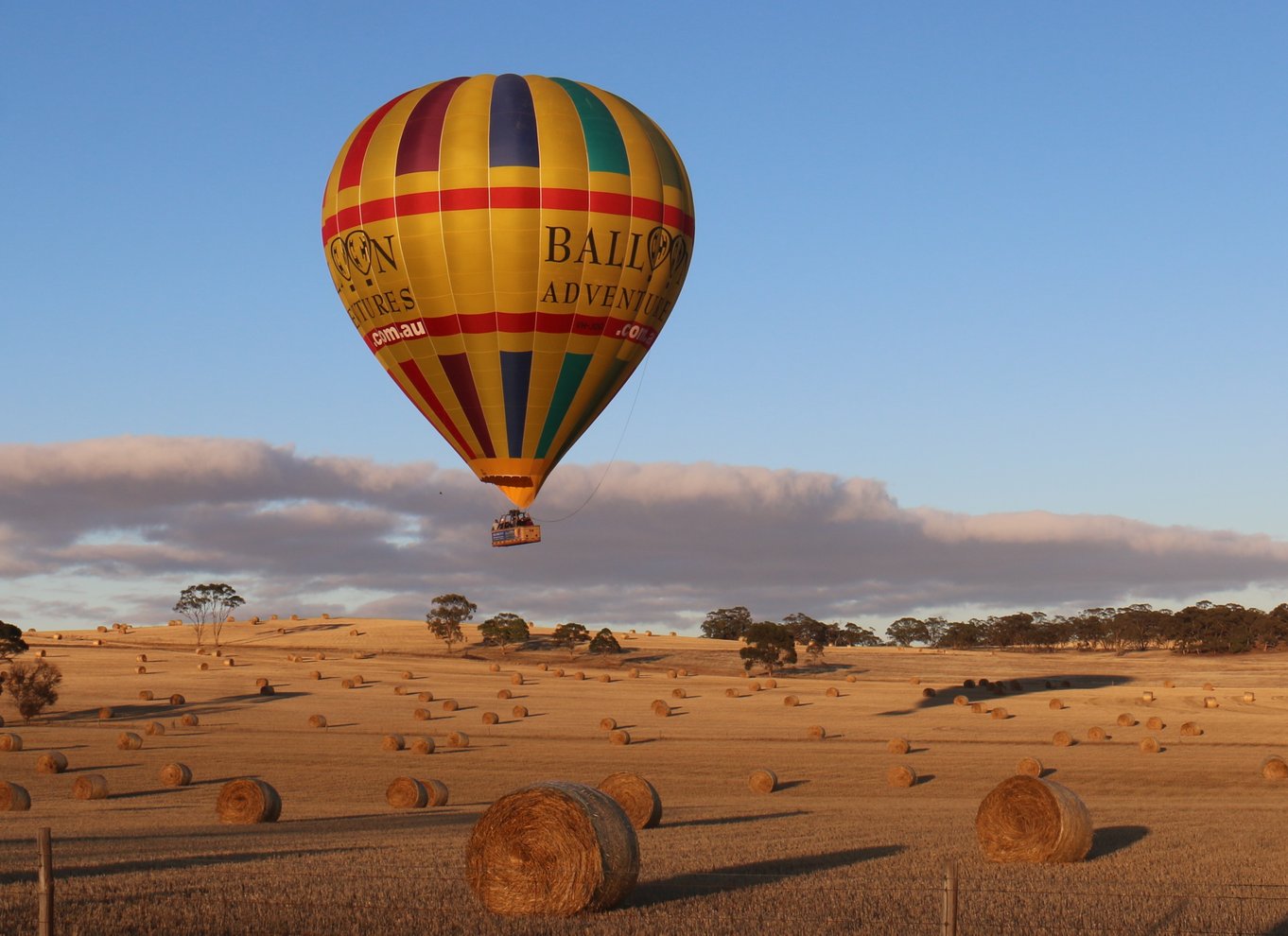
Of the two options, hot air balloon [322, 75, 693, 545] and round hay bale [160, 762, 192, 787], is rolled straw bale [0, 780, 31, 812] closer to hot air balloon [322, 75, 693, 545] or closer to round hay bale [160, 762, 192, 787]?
round hay bale [160, 762, 192, 787]

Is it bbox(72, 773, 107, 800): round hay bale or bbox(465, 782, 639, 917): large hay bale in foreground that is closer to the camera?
bbox(465, 782, 639, 917): large hay bale in foreground

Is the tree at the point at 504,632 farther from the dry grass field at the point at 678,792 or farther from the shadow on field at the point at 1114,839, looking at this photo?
the shadow on field at the point at 1114,839

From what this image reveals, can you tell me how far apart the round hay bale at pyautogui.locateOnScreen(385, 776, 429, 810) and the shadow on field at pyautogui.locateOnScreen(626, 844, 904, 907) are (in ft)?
41.2

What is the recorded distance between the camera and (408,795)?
3231 centimetres

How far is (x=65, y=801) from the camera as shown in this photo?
34.3 meters

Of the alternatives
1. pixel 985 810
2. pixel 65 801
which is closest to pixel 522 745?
pixel 65 801

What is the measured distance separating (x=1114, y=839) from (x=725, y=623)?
151155 mm

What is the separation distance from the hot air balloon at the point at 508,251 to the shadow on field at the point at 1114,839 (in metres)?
15.9

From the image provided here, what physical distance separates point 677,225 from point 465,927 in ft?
77.4

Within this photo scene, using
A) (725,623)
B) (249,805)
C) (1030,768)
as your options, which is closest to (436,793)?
(249,805)

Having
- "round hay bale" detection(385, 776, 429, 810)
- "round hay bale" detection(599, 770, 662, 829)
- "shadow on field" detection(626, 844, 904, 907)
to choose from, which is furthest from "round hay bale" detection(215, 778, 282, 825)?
"shadow on field" detection(626, 844, 904, 907)

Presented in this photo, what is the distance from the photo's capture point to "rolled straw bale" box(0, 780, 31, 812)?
1194 inches

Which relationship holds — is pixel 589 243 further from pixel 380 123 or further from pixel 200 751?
pixel 200 751

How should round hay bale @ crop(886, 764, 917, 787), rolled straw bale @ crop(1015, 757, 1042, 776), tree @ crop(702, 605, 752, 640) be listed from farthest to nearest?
tree @ crop(702, 605, 752, 640) → rolled straw bale @ crop(1015, 757, 1042, 776) → round hay bale @ crop(886, 764, 917, 787)
